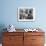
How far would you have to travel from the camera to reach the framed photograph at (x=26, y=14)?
159 inches

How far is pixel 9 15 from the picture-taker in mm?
4059

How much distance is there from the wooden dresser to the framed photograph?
0.64 metres

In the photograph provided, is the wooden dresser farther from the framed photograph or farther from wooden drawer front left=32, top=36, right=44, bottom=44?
the framed photograph

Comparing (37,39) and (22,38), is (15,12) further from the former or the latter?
(37,39)

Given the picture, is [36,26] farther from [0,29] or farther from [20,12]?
[0,29]

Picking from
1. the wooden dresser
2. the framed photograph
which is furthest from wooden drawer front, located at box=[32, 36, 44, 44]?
the framed photograph

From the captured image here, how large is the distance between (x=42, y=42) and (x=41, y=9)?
1081 millimetres

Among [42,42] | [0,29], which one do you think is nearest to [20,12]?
[0,29]

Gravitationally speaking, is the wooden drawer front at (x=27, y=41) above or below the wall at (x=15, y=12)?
below

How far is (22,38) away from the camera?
11.8 ft

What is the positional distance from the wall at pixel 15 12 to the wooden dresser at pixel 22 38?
55 cm

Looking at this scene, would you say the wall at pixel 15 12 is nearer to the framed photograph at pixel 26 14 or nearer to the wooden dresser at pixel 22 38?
the framed photograph at pixel 26 14

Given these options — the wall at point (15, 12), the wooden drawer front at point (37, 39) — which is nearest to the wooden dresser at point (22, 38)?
the wooden drawer front at point (37, 39)

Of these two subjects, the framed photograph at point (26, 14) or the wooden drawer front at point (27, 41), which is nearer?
the wooden drawer front at point (27, 41)
